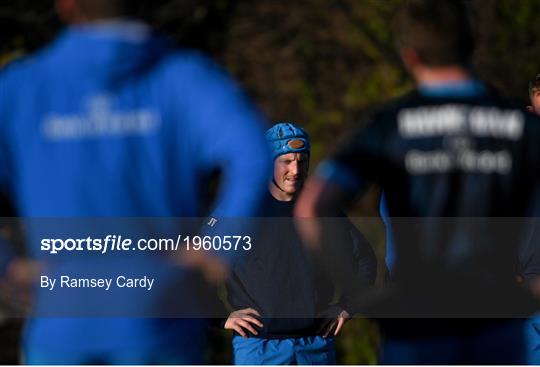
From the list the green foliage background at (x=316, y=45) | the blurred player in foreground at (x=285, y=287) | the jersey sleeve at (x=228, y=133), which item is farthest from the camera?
the green foliage background at (x=316, y=45)

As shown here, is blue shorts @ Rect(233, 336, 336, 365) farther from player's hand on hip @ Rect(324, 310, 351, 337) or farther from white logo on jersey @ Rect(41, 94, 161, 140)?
white logo on jersey @ Rect(41, 94, 161, 140)

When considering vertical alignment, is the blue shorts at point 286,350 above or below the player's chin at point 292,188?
below

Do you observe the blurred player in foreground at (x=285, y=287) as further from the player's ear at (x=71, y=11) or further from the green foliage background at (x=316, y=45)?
the green foliage background at (x=316, y=45)

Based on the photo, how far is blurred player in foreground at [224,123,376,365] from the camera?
5.86 meters

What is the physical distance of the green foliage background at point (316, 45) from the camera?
14.6 m

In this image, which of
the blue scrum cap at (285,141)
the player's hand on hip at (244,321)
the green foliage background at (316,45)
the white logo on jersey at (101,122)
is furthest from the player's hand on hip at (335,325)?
the green foliage background at (316,45)

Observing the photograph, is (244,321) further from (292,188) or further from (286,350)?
(292,188)

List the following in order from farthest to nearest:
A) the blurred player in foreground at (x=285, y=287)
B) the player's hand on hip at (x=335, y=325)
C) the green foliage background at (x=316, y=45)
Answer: the green foliage background at (x=316, y=45), the player's hand on hip at (x=335, y=325), the blurred player in foreground at (x=285, y=287)

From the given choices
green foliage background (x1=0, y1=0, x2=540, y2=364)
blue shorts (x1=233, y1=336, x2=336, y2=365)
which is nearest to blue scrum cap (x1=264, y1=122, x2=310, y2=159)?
blue shorts (x1=233, y1=336, x2=336, y2=365)

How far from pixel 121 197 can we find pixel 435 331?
1.02m

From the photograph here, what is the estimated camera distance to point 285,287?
233 inches

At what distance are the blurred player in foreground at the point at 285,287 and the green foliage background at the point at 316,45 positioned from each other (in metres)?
7.55

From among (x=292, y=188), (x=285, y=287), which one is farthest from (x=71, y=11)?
(x=285, y=287)

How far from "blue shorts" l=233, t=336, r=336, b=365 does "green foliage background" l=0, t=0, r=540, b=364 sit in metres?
7.51
